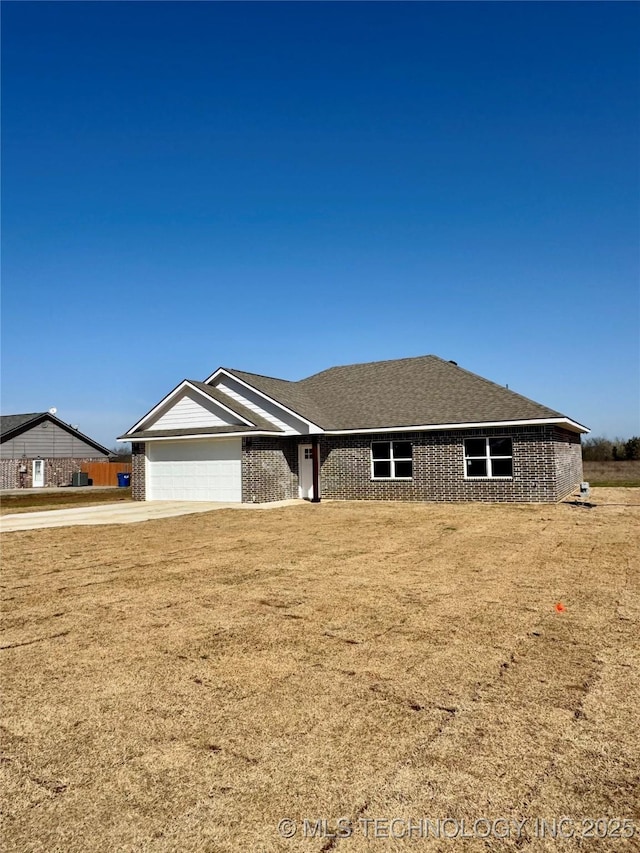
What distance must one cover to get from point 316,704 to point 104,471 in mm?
39725

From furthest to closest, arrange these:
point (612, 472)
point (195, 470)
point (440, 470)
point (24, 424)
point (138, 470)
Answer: point (24, 424), point (612, 472), point (138, 470), point (195, 470), point (440, 470)

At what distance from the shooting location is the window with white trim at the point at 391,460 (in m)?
21.2

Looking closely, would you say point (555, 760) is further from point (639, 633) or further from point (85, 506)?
point (85, 506)

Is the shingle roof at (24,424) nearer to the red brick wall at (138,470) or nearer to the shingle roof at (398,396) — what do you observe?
the red brick wall at (138,470)

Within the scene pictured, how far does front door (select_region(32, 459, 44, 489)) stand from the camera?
129 feet

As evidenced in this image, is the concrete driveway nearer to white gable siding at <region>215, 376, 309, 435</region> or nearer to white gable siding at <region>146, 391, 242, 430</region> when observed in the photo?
white gable siding at <region>215, 376, 309, 435</region>

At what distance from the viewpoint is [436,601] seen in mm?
7000

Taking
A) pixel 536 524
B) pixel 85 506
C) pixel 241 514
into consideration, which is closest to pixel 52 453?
pixel 85 506

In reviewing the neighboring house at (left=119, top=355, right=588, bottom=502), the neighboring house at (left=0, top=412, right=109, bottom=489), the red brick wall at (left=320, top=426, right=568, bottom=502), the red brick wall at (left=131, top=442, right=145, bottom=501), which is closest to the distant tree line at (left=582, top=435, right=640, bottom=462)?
the neighboring house at (left=119, top=355, right=588, bottom=502)

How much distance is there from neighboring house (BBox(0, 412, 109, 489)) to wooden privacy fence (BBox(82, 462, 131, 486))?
1309mm

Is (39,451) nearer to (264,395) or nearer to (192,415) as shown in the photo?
(192,415)

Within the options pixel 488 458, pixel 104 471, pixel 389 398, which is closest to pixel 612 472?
pixel 488 458

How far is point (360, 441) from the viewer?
2216cm

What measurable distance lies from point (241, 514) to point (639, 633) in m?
13.4
